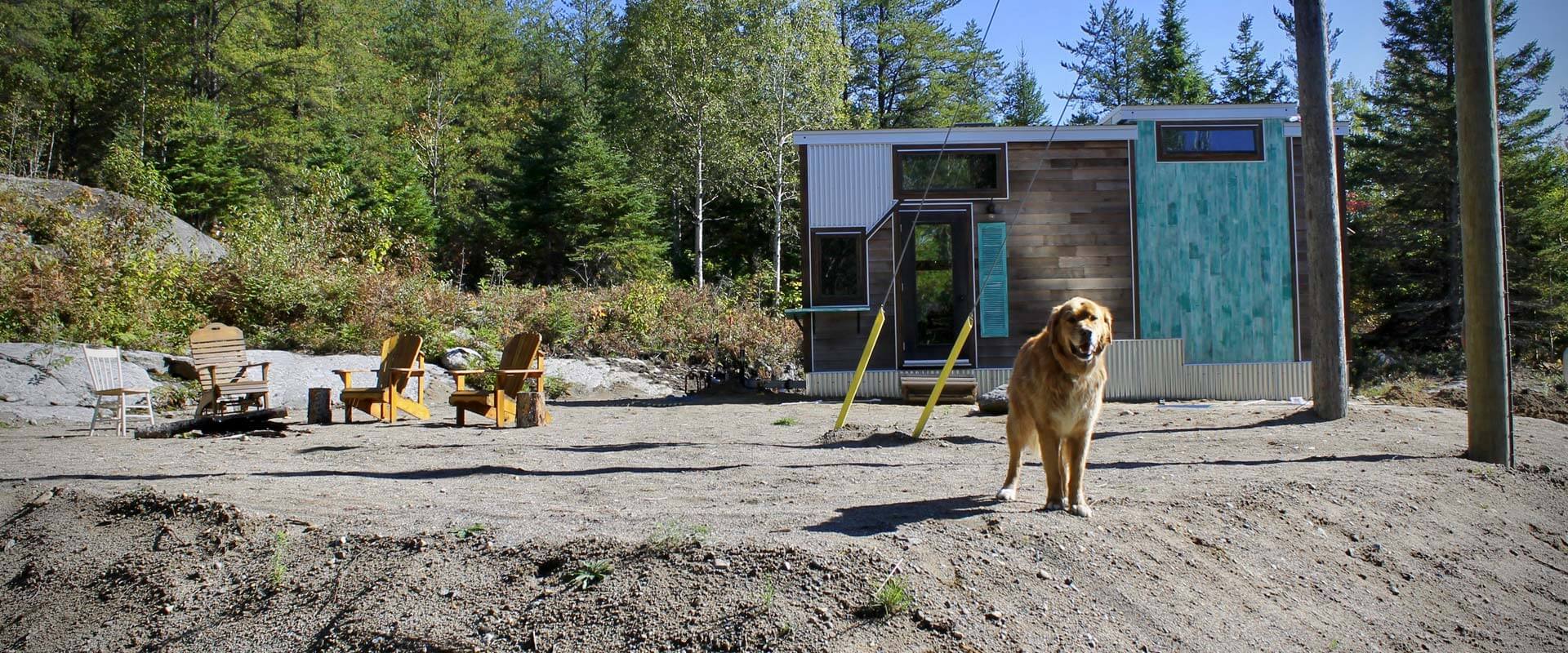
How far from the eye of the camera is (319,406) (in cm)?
1074

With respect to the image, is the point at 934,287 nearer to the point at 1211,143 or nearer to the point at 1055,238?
the point at 1055,238

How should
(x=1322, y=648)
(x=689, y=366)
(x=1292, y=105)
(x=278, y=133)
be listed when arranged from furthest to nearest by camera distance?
(x=278, y=133)
(x=689, y=366)
(x=1292, y=105)
(x=1322, y=648)

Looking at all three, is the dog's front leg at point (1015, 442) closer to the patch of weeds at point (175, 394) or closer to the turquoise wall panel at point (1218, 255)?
the turquoise wall panel at point (1218, 255)

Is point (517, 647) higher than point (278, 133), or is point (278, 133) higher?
point (278, 133)

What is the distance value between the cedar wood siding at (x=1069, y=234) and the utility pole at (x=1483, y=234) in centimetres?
735

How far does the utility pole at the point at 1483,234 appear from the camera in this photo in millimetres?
7250

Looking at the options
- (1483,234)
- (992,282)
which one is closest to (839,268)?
(992,282)

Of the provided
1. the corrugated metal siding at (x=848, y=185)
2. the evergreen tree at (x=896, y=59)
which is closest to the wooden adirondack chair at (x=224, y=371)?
the corrugated metal siding at (x=848, y=185)

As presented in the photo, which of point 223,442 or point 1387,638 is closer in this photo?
point 1387,638

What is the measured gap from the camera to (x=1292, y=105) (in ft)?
46.4

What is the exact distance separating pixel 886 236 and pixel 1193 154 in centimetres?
477

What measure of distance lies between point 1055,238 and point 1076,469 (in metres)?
10.4

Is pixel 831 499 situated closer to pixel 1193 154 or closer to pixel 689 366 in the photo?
pixel 1193 154

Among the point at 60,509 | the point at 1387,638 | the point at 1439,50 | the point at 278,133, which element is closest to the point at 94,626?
the point at 60,509
